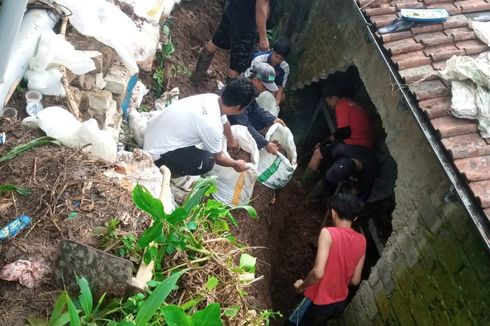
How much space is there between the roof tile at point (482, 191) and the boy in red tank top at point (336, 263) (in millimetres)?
1219

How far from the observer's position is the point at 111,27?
4.53 m

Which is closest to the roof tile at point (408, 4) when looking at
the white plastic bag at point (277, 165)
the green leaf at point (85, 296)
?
the white plastic bag at point (277, 165)

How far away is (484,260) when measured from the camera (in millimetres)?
3510

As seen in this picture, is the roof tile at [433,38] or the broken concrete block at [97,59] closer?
the broken concrete block at [97,59]

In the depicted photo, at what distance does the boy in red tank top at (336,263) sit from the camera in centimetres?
435

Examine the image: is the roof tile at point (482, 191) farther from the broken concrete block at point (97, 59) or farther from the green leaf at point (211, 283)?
the broken concrete block at point (97, 59)

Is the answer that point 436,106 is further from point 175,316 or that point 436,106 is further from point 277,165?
point 175,316

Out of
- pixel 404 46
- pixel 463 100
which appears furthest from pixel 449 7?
pixel 463 100

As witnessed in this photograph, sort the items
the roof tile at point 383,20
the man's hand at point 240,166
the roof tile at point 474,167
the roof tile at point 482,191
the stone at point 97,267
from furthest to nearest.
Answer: the roof tile at point 383,20 < the man's hand at point 240,166 < the roof tile at point 474,167 < the roof tile at point 482,191 < the stone at point 97,267

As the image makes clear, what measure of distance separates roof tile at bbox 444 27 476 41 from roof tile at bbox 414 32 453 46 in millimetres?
45

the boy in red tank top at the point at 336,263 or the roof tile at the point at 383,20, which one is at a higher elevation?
the roof tile at the point at 383,20

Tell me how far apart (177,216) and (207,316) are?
28.2 inches

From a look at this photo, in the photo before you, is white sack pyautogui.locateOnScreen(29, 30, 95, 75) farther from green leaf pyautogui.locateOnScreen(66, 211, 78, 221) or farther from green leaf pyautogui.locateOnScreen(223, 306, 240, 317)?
green leaf pyautogui.locateOnScreen(223, 306, 240, 317)

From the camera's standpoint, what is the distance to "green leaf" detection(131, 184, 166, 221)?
110 inches
